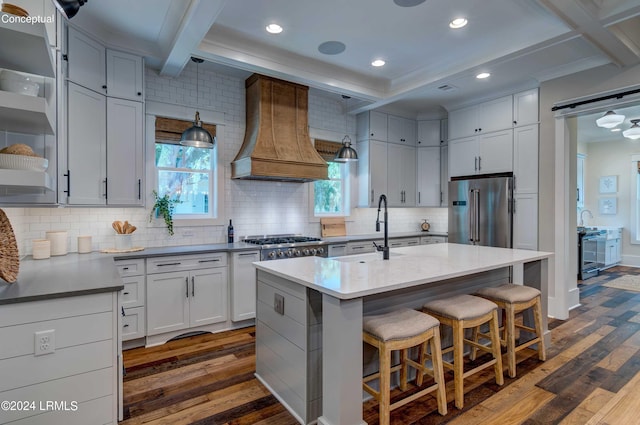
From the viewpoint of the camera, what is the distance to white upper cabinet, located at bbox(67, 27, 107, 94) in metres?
2.88

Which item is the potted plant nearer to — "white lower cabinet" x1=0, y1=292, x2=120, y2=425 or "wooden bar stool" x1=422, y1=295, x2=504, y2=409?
"white lower cabinet" x1=0, y1=292, x2=120, y2=425

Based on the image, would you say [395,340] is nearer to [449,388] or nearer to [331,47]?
[449,388]

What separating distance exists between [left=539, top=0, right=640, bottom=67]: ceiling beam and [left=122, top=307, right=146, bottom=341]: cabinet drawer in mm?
4321

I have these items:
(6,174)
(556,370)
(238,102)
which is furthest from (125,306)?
(556,370)

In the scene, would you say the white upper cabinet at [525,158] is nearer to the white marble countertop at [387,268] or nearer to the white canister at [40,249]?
the white marble countertop at [387,268]

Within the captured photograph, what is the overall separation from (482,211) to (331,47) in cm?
302

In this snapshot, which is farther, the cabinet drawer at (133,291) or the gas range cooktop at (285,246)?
the gas range cooktop at (285,246)

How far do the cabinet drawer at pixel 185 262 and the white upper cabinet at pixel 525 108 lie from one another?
410 cm

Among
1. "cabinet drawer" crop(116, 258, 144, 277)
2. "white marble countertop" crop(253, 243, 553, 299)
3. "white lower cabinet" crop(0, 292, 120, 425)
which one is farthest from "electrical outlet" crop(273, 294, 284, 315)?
"cabinet drawer" crop(116, 258, 144, 277)

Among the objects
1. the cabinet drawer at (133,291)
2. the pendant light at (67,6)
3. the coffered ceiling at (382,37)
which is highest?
the coffered ceiling at (382,37)

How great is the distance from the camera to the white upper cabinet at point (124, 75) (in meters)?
3.25

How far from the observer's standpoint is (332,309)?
1879 millimetres

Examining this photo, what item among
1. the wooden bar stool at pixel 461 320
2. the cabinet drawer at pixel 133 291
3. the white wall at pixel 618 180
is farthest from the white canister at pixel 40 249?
the white wall at pixel 618 180

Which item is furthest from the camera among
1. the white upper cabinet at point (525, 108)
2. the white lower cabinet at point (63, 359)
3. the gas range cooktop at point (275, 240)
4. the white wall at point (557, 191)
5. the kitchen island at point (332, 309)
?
the white upper cabinet at point (525, 108)
